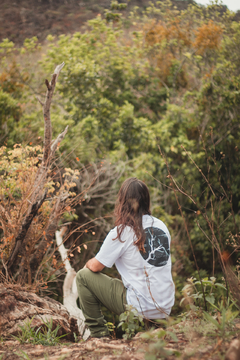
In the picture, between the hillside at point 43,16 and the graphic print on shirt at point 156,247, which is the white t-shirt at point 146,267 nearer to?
the graphic print on shirt at point 156,247

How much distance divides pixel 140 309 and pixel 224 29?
8924mm

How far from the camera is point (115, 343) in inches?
74.1

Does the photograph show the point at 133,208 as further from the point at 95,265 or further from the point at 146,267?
the point at 95,265

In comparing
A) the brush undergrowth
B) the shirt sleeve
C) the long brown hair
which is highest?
the long brown hair

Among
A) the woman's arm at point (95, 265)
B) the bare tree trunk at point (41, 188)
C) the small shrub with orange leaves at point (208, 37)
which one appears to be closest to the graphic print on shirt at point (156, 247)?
the woman's arm at point (95, 265)

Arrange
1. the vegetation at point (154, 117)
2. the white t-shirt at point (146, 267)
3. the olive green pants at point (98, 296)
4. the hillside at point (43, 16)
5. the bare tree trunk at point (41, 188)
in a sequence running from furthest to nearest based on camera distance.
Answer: the hillside at point (43, 16) → the vegetation at point (154, 117) → the bare tree trunk at point (41, 188) → the olive green pants at point (98, 296) → the white t-shirt at point (146, 267)

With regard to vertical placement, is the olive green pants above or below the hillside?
below

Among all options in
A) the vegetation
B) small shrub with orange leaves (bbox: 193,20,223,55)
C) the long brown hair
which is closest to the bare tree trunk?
the long brown hair

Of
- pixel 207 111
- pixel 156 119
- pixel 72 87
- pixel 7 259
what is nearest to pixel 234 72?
pixel 207 111

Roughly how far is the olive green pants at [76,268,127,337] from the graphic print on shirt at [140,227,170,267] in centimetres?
46

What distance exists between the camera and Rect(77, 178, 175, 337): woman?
217cm

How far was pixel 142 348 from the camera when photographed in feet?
5.31

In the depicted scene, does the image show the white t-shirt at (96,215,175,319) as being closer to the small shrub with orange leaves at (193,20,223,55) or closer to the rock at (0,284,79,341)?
the rock at (0,284,79,341)

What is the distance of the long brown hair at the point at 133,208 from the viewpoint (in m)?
2.22
